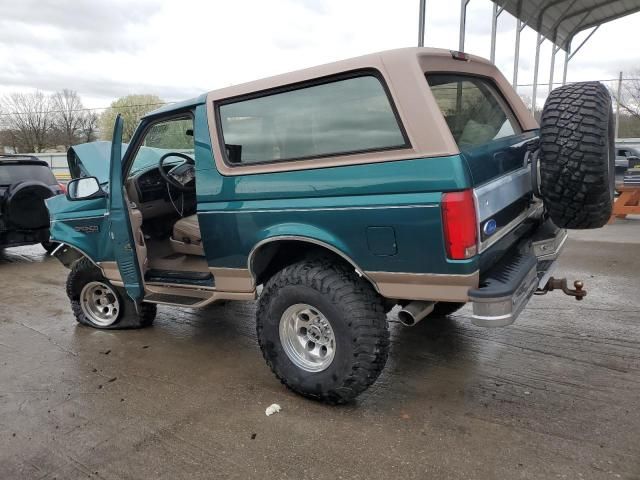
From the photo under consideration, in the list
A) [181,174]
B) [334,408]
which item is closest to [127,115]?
[181,174]

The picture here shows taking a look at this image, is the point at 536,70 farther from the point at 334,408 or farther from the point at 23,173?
the point at 334,408

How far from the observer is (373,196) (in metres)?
2.81

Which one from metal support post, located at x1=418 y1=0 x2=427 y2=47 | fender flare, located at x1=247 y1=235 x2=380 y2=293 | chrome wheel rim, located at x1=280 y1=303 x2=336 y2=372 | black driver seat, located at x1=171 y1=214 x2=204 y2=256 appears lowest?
chrome wheel rim, located at x1=280 y1=303 x2=336 y2=372

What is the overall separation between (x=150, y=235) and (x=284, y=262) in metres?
1.95

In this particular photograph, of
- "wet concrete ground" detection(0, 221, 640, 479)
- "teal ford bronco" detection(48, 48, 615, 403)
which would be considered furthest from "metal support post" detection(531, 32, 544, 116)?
"teal ford bronco" detection(48, 48, 615, 403)

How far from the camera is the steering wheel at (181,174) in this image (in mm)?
4766

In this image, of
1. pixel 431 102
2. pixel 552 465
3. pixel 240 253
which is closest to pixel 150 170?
pixel 240 253

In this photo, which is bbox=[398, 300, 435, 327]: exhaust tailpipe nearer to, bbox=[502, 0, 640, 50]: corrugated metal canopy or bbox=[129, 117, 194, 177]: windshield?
bbox=[129, 117, 194, 177]: windshield

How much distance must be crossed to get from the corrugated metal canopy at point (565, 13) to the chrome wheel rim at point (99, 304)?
38.4 feet

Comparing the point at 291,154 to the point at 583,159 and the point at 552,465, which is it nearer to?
the point at 583,159

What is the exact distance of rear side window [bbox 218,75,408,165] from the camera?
288 cm

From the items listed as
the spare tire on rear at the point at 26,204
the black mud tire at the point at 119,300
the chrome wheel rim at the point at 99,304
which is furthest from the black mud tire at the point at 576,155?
the spare tire on rear at the point at 26,204

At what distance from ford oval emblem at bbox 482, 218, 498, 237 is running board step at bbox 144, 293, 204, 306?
7.34 feet

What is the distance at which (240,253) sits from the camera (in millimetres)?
3475
